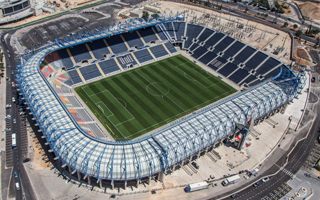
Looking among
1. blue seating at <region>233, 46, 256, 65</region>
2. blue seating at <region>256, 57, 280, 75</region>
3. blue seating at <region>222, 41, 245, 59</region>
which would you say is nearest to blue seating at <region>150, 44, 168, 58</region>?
blue seating at <region>222, 41, 245, 59</region>

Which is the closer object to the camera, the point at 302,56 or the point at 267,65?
the point at 267,65

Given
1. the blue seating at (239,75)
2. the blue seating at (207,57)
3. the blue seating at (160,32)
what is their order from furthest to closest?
1. the blue seating at (160,32)
2. the blue seating at (207,57)
3. the blue seating at (239,75)

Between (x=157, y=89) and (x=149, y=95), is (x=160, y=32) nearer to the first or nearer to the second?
(x=157, y=89)

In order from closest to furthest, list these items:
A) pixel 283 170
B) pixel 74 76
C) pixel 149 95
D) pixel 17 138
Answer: pixel 283 170 → pixel 17 138 → pixel 149 95 → pixel 74 76

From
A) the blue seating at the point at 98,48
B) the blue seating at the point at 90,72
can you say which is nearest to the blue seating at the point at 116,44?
the blue seating at the point at 98,48

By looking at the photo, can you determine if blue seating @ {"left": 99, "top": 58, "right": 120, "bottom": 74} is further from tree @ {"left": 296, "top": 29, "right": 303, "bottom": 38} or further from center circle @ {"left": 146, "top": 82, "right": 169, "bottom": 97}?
tree @ {"left": 296, "top": 29, "right": 303, "bottom": 38}

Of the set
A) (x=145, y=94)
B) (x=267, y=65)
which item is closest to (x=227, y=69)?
(x=267, y=65)

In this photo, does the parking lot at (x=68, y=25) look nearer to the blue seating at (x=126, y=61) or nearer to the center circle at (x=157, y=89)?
the blue seating at (x=126, y=61)
